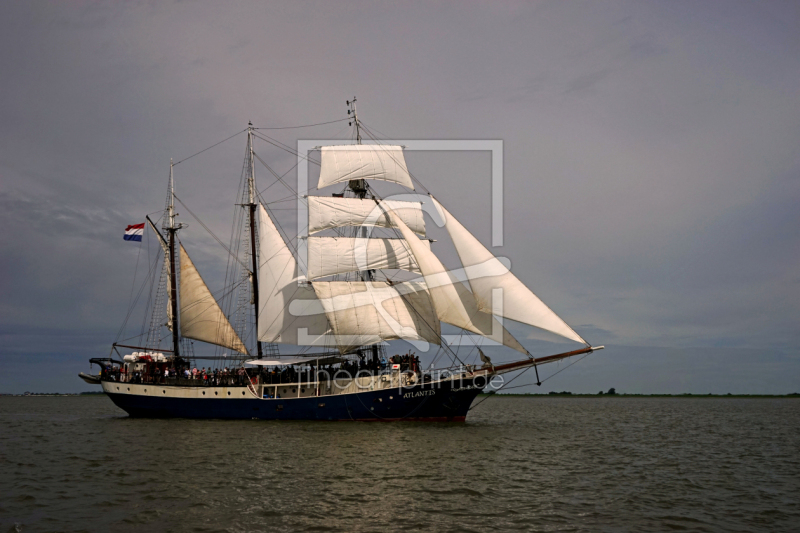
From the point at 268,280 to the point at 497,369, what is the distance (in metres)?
22.3

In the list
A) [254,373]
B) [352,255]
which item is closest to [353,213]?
[352,255]

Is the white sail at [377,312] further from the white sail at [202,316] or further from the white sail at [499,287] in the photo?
the white sail at [202,316]

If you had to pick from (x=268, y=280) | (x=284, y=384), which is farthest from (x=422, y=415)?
(x=268, y=280)

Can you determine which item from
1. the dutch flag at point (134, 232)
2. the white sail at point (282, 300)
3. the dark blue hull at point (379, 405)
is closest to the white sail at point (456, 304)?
the dark blue hull at point (379, 405)

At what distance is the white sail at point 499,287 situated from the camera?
35.8 metres

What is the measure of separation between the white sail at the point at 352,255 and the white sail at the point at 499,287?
1138 cm

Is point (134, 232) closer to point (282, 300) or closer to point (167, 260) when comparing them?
point (167, 260)

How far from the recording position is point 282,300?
52781mm

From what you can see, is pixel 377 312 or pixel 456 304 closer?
pixel 456 304

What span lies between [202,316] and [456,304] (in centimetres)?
2829

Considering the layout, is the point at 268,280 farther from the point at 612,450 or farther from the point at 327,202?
the point at 612,450

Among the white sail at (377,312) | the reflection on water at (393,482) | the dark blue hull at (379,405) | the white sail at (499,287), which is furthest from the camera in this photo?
the white sail at (377,312)

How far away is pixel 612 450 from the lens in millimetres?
31828

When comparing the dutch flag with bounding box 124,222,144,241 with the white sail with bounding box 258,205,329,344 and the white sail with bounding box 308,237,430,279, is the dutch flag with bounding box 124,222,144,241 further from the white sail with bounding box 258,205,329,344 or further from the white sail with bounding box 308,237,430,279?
the white sail with bounding box 308,237,430,279
